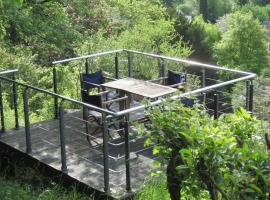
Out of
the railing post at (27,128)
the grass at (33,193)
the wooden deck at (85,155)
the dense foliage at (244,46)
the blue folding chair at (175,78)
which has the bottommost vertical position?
the dense foliage at (244,46)

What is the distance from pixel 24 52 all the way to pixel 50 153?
8.89 meters

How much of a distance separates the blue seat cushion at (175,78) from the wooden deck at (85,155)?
155 cm

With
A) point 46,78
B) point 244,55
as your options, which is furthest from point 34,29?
point 244,55

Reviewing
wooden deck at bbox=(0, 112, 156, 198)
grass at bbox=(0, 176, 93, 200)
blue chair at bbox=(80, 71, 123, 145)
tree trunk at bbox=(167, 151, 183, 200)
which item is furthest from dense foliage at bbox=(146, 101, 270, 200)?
blue chair at bbox=(80, 71, 123, 145)

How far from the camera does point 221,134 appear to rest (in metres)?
3.43

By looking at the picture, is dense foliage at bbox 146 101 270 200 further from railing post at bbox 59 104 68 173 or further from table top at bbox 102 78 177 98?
table top at bbox 102 78 177 98

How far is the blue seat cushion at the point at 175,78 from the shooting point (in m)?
8.30

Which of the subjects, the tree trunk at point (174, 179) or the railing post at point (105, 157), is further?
the railing post at point (105, 157)

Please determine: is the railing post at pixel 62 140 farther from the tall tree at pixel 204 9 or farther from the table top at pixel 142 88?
the tall tree at pixel 204 9

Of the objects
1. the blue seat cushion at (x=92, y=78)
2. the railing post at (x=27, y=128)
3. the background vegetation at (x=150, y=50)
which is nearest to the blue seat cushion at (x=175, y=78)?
the background vegetation at (x=150, y=50)

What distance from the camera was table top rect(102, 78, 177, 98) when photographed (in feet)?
23.7

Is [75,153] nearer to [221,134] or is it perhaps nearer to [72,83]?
[221,134]

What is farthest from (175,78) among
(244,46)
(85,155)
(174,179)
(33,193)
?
(244,46)

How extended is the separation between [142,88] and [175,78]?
3.46ft
